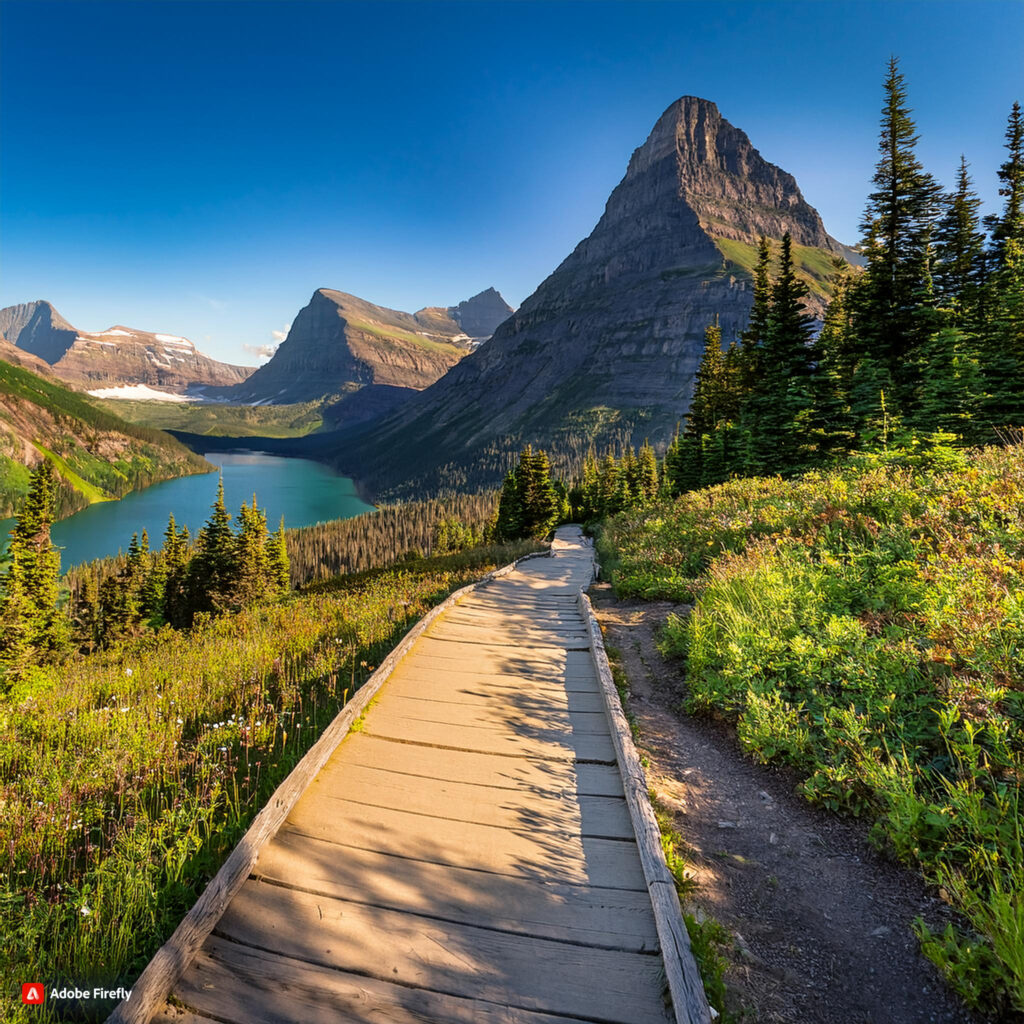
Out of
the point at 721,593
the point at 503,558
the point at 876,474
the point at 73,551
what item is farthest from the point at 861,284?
the point at 73,551

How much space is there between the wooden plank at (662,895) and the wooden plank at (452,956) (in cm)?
22

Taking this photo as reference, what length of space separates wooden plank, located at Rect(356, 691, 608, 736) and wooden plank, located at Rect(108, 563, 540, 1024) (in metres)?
0.63

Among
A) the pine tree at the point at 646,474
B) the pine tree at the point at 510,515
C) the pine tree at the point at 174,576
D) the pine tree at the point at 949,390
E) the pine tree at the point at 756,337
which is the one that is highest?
A: the pine tree at the point at 756,337

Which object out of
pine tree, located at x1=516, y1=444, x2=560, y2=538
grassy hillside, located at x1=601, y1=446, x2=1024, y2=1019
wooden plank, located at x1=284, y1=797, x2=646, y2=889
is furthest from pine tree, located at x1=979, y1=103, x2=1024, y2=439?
pine tree, located at x1=516, y1=444, x2=560, y2=538

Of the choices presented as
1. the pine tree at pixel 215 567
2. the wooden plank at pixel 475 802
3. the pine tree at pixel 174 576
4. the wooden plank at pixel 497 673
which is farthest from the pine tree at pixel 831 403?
the pine tree at pixel 174 576

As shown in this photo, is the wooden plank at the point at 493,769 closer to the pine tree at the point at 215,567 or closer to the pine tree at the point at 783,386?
the pine tree at the point at 783,386

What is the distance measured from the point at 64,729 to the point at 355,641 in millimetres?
3559

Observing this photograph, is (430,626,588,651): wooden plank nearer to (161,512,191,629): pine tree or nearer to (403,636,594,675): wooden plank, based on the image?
(403,636,594,675): wooden plank

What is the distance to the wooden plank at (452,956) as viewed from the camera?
2.53 m

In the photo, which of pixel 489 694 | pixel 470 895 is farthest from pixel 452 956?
pixel 489 694

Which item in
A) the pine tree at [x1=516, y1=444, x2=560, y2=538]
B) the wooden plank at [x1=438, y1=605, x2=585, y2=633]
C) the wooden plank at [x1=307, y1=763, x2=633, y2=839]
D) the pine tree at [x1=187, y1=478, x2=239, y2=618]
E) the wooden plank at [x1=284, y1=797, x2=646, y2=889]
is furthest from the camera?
the pine tree at [x1=516, y1=444, x2=560, y2=538]

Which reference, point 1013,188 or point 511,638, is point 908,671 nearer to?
point 511,638

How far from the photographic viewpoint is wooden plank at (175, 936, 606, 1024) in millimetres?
2398

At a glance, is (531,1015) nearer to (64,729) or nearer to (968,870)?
A: (968,870)
